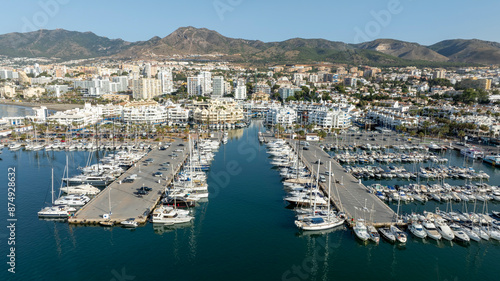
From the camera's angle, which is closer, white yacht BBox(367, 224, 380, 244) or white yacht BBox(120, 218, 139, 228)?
white yacht BBox(367, 224, 380, 244)

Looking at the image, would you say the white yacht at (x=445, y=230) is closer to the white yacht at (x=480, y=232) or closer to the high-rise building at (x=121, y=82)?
the white yacht at (x=480, y=232)

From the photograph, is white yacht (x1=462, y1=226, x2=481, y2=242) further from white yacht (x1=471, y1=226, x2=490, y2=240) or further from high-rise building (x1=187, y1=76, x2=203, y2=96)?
high-rise building (x1=187, y1=76, x2=203, y2=96)

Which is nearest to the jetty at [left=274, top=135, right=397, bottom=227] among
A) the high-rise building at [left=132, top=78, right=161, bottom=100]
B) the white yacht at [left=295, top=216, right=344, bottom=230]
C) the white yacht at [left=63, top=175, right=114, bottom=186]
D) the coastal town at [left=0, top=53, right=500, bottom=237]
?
the coastal town at [left=0, top=53, right=500, bottom=237]

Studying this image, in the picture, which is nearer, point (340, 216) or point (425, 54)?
point (340, 216)

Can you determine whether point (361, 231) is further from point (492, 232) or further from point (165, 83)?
point (165, 83)

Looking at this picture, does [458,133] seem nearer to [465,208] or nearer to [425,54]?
[465,208]

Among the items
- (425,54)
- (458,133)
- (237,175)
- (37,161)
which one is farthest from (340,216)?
(425,54)
